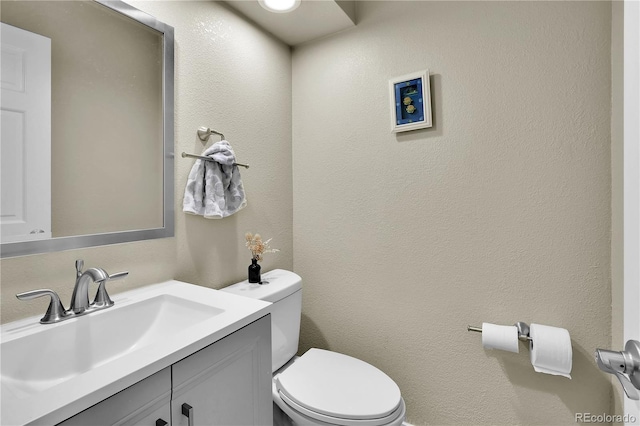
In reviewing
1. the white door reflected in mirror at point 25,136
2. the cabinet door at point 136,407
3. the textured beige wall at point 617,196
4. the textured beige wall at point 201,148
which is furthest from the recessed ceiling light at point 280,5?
the cabinet door at point 136,407

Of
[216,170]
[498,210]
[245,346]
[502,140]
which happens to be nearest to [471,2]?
[502,140]

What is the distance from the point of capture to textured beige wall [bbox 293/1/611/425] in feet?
3.67

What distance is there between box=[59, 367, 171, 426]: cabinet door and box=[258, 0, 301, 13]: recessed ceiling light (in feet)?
4.96

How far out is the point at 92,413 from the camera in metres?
0.52

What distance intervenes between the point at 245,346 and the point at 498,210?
1.13 meters

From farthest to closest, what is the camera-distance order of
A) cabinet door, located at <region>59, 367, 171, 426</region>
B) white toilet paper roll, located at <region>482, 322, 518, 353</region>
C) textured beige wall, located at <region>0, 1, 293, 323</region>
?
white toilet paper roll, located at <region>482, 322, 518, 353</region> → textured beige wall, located at <region>0, 1, 293, 323</region> → cabinet door, located at <region>59, 367, 171, 426</region>

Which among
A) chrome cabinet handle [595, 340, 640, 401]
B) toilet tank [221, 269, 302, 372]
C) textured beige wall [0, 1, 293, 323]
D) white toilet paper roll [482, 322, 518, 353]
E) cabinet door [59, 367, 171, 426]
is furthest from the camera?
toilet tank [221, 269, 302, 372]

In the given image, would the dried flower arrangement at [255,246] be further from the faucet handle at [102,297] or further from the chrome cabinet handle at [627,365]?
the chrome cabinet handle at [627,365]

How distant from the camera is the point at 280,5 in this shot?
4.56ft

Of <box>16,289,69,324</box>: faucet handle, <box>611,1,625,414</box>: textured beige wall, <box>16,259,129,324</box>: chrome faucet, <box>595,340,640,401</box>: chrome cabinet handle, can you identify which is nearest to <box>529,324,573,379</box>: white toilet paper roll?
<box>611,1,625,414</box>: textured beige wall

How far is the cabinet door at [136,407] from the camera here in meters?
0.53

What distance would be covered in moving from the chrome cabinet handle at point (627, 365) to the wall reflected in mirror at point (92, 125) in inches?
50.3

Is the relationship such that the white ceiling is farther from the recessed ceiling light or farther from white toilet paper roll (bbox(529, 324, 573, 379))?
white toilet paper roll (bbox(529, 324, 573, 379))

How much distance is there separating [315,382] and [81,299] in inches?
34.6
